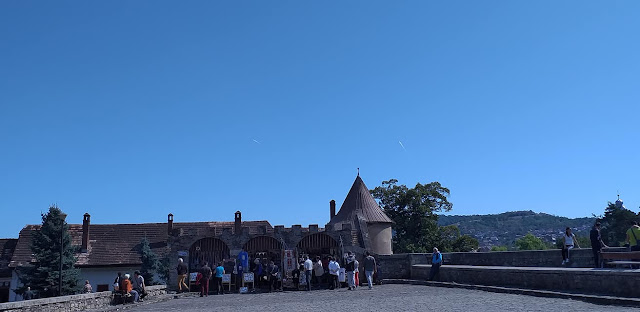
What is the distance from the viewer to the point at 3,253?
1836 inches

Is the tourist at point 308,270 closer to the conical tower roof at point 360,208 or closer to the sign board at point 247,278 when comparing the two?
the sign board at point 247,278

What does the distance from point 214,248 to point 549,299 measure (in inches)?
746

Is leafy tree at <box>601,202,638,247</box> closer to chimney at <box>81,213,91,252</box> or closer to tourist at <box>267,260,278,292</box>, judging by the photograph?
tourist at <box>267,260,278,292</box>

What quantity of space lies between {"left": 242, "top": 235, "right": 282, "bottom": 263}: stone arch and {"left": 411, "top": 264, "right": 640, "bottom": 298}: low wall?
10.1 meters

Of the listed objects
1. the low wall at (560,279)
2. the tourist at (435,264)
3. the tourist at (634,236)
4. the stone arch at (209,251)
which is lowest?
the low wall at (560,279)

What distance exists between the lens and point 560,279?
48.0ft

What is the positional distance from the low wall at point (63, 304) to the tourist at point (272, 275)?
800 cm

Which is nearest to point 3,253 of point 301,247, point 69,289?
point 69,289

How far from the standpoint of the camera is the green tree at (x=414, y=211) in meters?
54.6

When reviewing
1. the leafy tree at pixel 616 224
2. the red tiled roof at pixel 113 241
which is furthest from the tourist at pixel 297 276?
the leafy tree at pixel 616 224

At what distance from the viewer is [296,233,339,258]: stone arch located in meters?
29.2

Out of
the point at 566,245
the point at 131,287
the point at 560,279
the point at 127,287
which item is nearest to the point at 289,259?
the point at 131,287

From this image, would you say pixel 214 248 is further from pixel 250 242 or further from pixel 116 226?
pixel 116 226

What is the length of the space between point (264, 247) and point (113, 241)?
23338 millimetres
